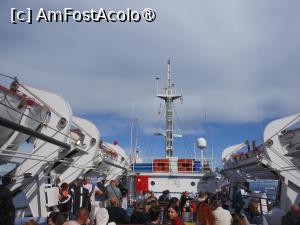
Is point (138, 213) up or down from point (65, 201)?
down

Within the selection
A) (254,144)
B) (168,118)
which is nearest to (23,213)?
(254,144)

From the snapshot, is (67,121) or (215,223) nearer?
(215,223)

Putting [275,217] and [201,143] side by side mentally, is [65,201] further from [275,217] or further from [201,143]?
[201,143]

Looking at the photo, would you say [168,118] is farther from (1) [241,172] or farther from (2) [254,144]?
(2) [254,144]

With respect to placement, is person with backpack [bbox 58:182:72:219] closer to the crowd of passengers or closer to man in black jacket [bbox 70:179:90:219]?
the crowd of passengers

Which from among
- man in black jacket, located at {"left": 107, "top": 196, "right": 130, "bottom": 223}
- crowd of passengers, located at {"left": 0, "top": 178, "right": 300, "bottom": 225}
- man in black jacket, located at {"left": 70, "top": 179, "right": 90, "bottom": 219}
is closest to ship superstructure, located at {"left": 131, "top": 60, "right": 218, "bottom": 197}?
crowd of passengers, located at {"left": 0, "top": 178, "right": 300, "bottom": 225}

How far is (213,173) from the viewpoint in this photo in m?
24.3

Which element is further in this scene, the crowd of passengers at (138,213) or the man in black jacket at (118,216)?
the man in black jacket at (118,216)

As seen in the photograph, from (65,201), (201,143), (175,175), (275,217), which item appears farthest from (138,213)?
(201,143)

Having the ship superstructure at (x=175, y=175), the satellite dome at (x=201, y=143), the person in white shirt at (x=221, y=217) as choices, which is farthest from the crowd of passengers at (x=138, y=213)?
the satellite dome at (x=201, y=143)

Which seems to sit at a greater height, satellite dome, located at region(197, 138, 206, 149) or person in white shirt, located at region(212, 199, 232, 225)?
satellite dome, located at region(197, 138, 206, 149)

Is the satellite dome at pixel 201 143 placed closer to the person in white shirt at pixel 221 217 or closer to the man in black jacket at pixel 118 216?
the person in white shirt at pixel 221 217

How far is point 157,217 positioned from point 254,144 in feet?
32.0

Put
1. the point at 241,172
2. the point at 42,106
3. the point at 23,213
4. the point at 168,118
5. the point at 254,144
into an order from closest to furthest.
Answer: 1. the point at 42,106
2. the point at 23,213
3. the point at 254,144
4. the point at 241,172
5. the point at 168,118
